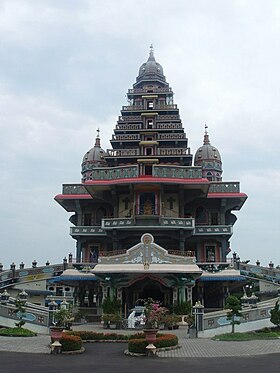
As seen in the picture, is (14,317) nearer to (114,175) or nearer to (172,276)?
(172,276)

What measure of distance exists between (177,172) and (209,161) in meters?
9.35

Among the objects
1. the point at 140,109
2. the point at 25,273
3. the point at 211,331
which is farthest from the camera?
the point at 140,109

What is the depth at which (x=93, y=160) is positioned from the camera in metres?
48.9

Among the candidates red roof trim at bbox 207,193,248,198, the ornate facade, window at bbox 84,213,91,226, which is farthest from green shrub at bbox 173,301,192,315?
window at bbox 84,213,91,226

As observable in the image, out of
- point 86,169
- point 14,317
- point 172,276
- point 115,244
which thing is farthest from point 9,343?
point 86,169

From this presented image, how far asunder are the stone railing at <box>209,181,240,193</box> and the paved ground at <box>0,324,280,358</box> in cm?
2150

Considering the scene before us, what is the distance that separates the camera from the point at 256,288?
132 feet

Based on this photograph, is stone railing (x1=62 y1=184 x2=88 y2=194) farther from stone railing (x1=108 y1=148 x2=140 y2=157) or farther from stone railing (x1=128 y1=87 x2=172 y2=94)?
stone railing (x1=128 y1=87 x2=172 y2=94)

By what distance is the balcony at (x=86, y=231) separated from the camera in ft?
139

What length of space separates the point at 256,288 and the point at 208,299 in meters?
4.57

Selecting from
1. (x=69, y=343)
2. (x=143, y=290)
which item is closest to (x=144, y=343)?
(x=69, y=343)

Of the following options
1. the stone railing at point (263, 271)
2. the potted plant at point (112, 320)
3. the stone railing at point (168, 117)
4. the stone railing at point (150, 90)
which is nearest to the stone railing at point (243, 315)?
the potted plant at point (112, 320)

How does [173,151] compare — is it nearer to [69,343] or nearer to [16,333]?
[16,333]

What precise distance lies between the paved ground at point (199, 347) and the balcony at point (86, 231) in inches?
770
